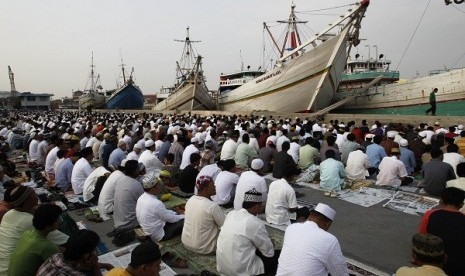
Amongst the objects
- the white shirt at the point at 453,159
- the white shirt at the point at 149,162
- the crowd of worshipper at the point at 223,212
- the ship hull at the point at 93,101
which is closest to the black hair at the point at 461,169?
the crowd of worshipper at the point at 223,212

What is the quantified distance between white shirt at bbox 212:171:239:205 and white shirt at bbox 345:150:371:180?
10.1ft

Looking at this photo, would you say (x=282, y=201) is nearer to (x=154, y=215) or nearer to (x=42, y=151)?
(x=154, y=215)

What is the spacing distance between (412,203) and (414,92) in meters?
19.7

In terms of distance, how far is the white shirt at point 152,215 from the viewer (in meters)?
4.27

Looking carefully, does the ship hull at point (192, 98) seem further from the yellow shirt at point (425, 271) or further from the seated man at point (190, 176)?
the yellow shirt at point (425, 271)

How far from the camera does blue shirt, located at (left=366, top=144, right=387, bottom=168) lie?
308 inches

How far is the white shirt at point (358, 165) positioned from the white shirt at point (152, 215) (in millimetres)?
4620

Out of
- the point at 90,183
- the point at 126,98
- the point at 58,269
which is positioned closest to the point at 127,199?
the point at 90,183

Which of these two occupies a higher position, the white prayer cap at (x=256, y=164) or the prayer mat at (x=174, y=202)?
the white prayer cap at (x=256, y=164)

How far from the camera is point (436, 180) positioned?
587 centimetres

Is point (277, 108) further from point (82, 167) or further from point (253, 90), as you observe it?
point (82, 167)

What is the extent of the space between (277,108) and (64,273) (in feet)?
78.4

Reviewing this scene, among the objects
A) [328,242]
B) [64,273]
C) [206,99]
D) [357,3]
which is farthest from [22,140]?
[206,99]

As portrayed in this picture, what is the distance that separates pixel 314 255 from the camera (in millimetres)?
2660
